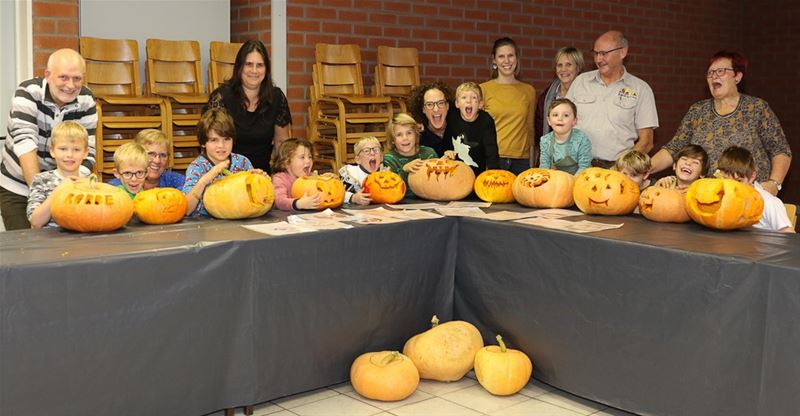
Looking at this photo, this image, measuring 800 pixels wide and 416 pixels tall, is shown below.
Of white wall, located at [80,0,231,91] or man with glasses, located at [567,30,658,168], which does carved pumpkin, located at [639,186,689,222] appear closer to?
man with glasses, located at [567,30,658,168]

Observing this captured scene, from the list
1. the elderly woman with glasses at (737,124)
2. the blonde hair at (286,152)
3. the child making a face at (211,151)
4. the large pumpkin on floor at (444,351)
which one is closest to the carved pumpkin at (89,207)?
the child making a face at (211,151)

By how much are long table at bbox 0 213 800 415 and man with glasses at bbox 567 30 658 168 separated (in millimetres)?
1219

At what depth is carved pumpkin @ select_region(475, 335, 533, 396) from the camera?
3238mm

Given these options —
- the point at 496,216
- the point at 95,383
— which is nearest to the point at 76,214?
the point at 95,383

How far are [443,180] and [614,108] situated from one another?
1.19m

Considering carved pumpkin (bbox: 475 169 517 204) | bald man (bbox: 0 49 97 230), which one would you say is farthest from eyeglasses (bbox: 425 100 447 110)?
bald man (bbox: 0 49 97 230)

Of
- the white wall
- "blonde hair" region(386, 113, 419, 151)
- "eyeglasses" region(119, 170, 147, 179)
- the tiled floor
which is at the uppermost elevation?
the white wall

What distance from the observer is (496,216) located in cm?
354

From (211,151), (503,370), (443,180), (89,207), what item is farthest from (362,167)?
(89,207)

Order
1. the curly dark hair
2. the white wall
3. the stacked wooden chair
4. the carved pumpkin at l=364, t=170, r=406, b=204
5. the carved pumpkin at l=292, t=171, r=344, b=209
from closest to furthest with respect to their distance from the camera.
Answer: the carved pumpkin at l=292, t=171, r=344, b=209 < the carved pumpkin at l=364, t=170, r=406, b=204 < the curly dark hair < the stacked wooden chair < the white wall

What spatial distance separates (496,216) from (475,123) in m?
0.96

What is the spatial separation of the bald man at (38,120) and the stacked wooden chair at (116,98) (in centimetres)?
138

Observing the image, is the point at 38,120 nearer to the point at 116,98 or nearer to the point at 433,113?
the point at 116,98

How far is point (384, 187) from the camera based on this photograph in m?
3.91
